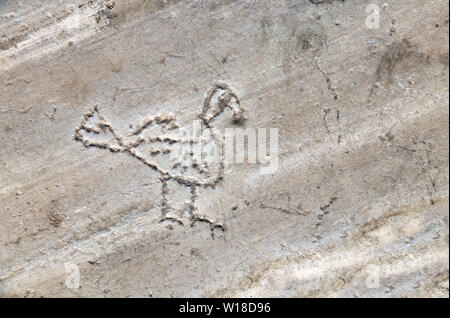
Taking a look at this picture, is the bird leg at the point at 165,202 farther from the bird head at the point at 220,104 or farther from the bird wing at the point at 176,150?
the bird head at the point at 220,104

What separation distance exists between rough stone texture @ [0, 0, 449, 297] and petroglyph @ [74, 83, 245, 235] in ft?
0.15

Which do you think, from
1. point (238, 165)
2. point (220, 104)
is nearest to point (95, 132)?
point (220, 104)

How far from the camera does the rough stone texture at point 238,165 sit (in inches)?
100

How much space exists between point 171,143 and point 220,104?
45 centimetres

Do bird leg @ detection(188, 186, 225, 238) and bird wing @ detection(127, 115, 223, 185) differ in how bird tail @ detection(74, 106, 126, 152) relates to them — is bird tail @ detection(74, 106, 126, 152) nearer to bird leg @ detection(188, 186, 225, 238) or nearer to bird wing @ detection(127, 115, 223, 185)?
bird wing @ detection(127, 115, 223, 185)

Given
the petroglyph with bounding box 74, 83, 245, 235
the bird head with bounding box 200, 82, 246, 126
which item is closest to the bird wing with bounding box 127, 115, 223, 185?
the petroglyph with bounding box 74, 83, 245, 235

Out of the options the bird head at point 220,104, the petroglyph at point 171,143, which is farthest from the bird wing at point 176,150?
the bird head at point 220,104

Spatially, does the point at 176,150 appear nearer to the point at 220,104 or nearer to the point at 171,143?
the point at 171,143

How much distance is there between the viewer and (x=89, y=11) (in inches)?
100

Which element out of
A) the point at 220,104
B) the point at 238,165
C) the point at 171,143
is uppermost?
the point at 220,104

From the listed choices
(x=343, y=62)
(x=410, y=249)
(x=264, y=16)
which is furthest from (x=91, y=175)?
(x=410, y=249)

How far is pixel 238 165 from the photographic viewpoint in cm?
Result: 261

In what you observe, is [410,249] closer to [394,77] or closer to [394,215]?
[394,215]

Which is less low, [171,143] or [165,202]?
[171,143]
